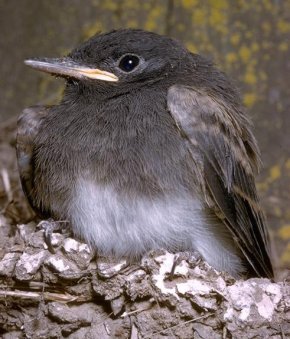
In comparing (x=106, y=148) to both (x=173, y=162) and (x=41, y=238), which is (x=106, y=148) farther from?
(x=41, y=238)

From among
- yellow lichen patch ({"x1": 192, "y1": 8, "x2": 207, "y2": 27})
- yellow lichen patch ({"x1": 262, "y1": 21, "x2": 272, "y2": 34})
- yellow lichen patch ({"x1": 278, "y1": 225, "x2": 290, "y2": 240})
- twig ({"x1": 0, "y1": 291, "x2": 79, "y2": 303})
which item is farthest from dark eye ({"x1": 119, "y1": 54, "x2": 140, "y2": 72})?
yellow lichen patch ({"x1": 278, "y1": 225, "x2": 290, "y2": 240})

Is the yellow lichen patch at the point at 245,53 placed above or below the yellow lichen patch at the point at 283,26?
below

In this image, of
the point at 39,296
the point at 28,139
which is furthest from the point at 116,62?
the point at 39,296

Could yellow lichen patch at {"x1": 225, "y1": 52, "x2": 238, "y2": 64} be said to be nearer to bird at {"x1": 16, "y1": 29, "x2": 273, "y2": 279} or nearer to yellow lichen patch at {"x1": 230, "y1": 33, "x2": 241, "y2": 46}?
yellow lichen patch at {"x1": 230, "y1": 33, "x2": 241, "y2": 46}

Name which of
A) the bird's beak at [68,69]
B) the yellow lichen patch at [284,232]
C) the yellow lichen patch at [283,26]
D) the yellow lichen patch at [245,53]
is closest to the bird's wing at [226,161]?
the bird's beak at [68,69]

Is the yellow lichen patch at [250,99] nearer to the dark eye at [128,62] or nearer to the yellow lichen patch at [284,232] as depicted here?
the yellow lichen patch at [284,232]
